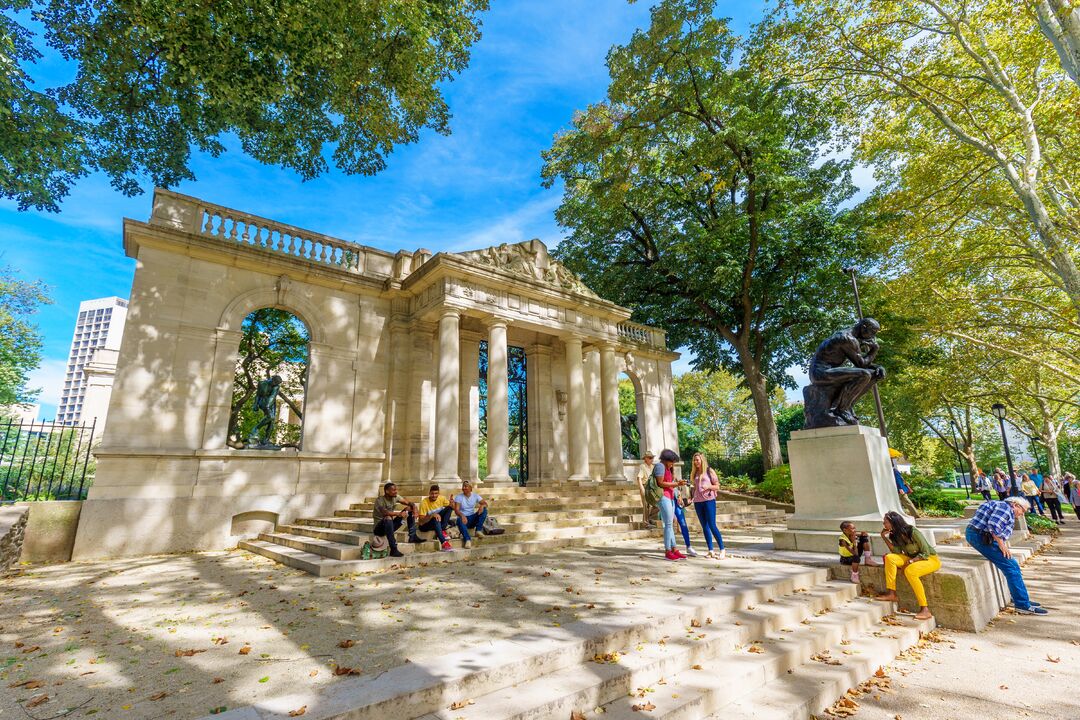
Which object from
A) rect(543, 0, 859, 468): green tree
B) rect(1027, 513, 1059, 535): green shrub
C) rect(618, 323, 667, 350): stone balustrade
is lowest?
rect(1027, 513, 1059, 535): green shrub

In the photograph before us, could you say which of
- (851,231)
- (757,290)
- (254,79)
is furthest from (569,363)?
(851,231)

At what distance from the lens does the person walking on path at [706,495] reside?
799 centimetres

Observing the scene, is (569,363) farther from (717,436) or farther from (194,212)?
(717,436)

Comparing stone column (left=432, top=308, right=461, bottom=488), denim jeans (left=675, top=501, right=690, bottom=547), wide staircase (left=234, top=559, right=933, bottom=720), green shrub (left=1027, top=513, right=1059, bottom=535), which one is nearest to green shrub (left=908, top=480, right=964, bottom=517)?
green shrub (left=1027, top=513, right=1059, bottom=535)

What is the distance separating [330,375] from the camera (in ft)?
42.9

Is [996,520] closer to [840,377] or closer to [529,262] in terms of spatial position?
[840,377]

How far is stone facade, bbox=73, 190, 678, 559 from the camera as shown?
10.5 meters

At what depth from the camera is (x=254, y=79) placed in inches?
327

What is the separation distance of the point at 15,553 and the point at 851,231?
24447 mm

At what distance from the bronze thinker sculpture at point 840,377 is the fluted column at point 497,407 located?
7.61m

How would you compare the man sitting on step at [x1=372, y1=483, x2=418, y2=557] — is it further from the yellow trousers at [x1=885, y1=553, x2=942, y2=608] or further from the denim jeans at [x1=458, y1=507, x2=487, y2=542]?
the yellow trousers at [x1=885, y1=553, x2=942, y2=608]

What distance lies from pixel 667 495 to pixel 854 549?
2.75 m

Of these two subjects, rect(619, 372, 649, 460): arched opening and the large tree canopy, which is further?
rect(619, 372, 649, 460): arched opening

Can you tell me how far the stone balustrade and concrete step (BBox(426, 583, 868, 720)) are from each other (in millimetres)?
15452
